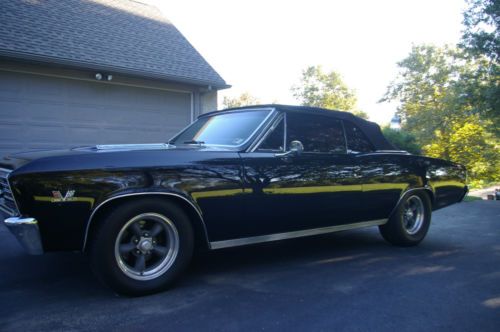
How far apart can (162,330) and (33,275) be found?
67.1 inches

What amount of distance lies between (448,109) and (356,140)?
23.4 meters

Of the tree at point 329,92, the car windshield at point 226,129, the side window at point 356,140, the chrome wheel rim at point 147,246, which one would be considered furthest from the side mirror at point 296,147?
the tree at point 329,92

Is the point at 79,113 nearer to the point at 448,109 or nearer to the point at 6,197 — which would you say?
the point at 6,197

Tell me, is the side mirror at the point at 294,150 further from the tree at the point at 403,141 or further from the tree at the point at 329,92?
the tree at the point at 329,92

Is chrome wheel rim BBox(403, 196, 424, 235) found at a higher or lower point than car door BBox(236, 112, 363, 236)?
lower

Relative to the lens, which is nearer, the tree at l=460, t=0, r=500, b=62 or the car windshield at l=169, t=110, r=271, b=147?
the car windshield at l=169, t=110, r=271, b=147

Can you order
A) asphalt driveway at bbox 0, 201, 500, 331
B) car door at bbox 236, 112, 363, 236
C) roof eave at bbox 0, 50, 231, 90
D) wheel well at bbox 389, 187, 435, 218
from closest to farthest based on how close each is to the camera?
asphalt driveway at bbox 0, 201, 500, 331 → car door at bbox 236, 112, 363, 236 → wheel well at bbox 389, 187, 435, 218 → roof eave at bbox 0, 50, 231, 90

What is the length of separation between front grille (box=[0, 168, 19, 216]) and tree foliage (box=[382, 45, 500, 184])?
1268 centimetres

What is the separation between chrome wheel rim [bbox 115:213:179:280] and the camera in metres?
3.05

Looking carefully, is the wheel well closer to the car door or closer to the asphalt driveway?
the asphalt driveway

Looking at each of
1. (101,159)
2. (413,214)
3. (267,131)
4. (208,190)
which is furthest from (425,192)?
(101,159)

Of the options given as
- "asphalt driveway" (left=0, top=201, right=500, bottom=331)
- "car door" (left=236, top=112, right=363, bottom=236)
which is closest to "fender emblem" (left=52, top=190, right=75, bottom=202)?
"asphalt driveway" (left=0, top=201, right=500, bottom=331)

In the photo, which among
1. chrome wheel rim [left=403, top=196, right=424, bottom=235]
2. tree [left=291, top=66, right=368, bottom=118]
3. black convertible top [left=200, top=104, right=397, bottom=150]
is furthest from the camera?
tree [left=291, top=66, right=368, bottom=118]

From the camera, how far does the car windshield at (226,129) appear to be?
3887 mm
